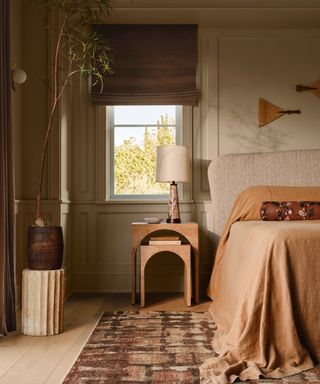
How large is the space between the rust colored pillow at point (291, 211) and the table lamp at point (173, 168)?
0.81 meters

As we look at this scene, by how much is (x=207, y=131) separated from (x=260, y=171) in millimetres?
623

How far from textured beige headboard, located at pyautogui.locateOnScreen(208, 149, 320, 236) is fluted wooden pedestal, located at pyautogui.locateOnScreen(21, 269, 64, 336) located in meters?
1.81

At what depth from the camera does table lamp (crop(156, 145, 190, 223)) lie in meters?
4.34

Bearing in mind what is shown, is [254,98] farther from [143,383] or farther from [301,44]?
[143,383]

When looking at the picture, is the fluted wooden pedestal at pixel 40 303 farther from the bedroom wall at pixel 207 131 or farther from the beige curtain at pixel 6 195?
the bedroom wall at pixel 207 131

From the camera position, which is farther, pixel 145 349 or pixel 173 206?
pixel 173 206

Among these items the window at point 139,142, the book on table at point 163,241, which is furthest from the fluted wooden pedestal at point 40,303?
the window at point 139,142

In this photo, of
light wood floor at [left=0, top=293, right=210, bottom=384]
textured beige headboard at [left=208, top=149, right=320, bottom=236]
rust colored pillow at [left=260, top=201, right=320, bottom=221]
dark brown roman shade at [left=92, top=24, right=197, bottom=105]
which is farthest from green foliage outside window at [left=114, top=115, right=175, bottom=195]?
rust colored pillow at [left=260, top=201, right=320, bottom=221]

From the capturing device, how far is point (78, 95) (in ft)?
15.6

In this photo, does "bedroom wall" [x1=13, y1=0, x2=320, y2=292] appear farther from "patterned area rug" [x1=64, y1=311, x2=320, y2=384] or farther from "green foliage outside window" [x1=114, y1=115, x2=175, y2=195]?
"patterned area rug" [x1=64, y1=311, x2=320, y2=384]

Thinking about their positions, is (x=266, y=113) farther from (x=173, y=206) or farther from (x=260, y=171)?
(x=173, y=206)

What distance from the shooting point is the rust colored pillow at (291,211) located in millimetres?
3787

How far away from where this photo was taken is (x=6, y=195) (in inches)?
127

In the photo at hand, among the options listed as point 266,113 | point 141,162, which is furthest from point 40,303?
point 266,113
